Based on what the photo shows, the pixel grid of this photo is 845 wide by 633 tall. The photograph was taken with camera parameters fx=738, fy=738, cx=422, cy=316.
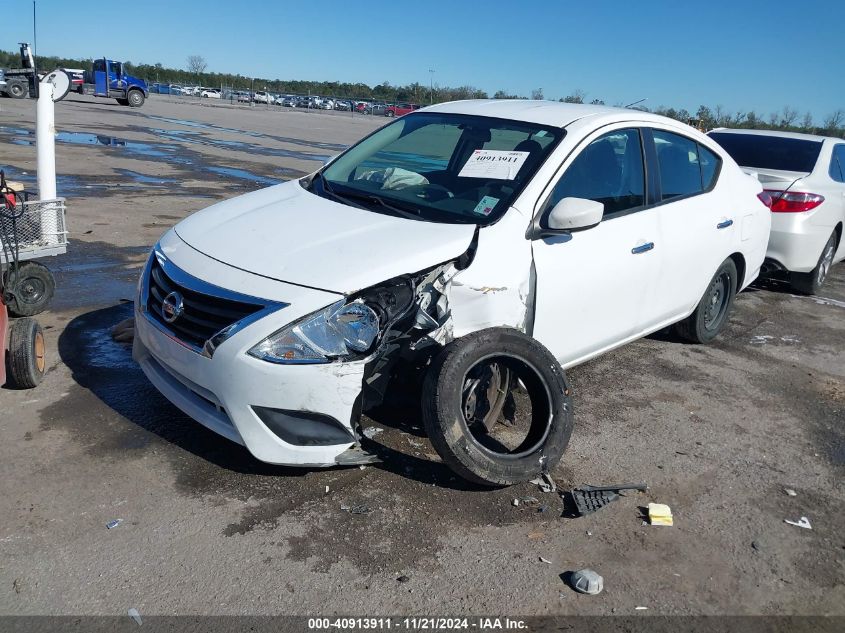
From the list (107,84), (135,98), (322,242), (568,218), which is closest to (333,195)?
(322,242)

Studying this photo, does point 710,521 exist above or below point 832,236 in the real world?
below

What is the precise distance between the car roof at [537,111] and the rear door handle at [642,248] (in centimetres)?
83

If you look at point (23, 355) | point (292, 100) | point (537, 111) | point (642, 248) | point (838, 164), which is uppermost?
point (292, 100)

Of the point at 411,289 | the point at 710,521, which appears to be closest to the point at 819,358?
the point at 710,521

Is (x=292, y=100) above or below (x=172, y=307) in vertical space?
above

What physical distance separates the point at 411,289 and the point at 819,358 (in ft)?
13.6

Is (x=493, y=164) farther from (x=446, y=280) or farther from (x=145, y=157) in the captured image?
(x=145, y=157)

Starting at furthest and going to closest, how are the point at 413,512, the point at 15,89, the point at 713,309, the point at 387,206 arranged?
the point at 15,89 < the point at 713,309 < the point at 387,206 < the point at 413,512

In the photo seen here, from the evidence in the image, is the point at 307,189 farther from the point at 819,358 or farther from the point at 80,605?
the point at 819,358

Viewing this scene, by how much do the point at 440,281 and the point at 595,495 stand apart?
1276mm

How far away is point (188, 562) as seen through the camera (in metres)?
2.88

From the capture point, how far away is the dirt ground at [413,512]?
2.80 metres

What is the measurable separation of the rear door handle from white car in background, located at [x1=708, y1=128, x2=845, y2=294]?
351cm

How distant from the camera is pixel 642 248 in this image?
4.48 metres
